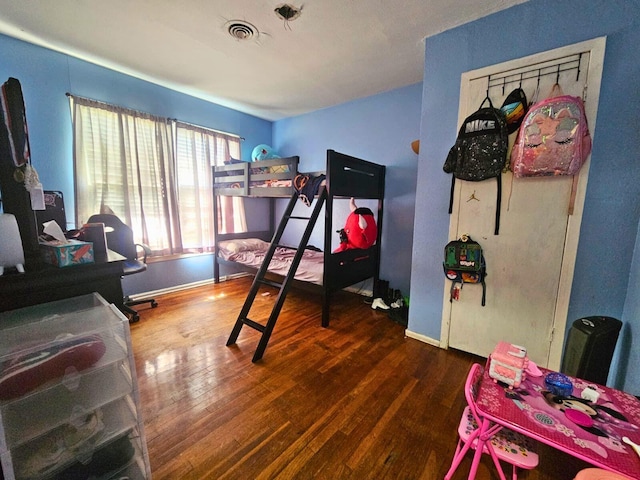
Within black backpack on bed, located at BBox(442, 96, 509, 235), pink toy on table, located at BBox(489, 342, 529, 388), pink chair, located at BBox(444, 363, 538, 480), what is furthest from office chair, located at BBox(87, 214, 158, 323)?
black backpack on bed, located at BBox(442, 96, 509, 235)

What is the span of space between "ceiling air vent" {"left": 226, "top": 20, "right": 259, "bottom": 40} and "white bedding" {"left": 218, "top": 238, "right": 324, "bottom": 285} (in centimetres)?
218

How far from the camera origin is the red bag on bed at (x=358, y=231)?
289 centimetres

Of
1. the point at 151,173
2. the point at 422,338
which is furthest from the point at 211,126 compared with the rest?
the point at 422,338

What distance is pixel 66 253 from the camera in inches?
39.1

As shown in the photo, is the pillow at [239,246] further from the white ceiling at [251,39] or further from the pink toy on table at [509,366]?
the pink toy on table at [509,366]

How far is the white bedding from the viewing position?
283 centimetres

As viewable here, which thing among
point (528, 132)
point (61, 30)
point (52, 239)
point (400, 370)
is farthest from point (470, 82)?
point (61, 30)

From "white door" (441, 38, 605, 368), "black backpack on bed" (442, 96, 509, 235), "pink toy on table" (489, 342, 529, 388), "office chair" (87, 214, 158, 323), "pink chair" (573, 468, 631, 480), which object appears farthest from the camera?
"office chair" (87, 214, 158, 323)

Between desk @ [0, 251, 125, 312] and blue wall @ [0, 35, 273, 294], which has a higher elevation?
blue wall @ [0, 35, 273, 294]

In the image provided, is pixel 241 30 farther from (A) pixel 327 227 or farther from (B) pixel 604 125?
(B) pixel 604 125

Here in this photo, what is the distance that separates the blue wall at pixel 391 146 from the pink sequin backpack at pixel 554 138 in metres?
1.45

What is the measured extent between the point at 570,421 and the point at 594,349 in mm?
694

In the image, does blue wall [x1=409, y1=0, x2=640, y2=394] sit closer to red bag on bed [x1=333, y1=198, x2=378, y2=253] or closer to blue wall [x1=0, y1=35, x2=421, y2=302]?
blue wall [x1=0, y1=35, x2=421, y2=302]

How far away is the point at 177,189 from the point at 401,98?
9.92 ft
